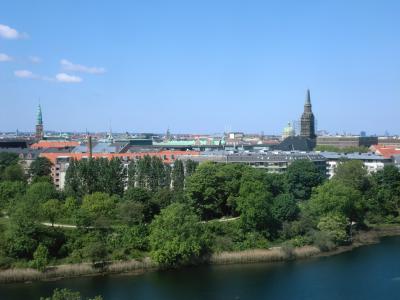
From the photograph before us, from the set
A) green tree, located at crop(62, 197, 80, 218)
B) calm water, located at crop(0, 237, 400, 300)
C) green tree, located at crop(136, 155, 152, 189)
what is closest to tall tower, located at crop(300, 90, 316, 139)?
green tree, located at crop(136, 155, 152, 189)

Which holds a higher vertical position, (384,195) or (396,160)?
(396,160)

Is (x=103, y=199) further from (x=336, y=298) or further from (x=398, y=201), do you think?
(x=398, y=201)

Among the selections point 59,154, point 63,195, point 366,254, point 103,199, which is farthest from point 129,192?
point 59,154

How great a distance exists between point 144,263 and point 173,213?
2.88 metres

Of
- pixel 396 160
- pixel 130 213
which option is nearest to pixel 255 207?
pixel 130 213

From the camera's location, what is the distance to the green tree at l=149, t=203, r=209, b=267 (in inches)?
1044

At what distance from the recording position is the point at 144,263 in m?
26.9

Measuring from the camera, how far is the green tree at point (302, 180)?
39906mm

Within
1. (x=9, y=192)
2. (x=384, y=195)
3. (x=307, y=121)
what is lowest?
(x=384, y=195)

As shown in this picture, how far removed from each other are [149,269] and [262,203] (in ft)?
24.2

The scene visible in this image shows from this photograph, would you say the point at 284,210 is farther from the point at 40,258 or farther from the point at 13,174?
the point at 13,174

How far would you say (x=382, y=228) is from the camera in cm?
3619

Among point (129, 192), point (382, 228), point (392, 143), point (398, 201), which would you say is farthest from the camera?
point (392, 143)

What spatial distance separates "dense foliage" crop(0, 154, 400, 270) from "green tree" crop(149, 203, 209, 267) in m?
0.05
